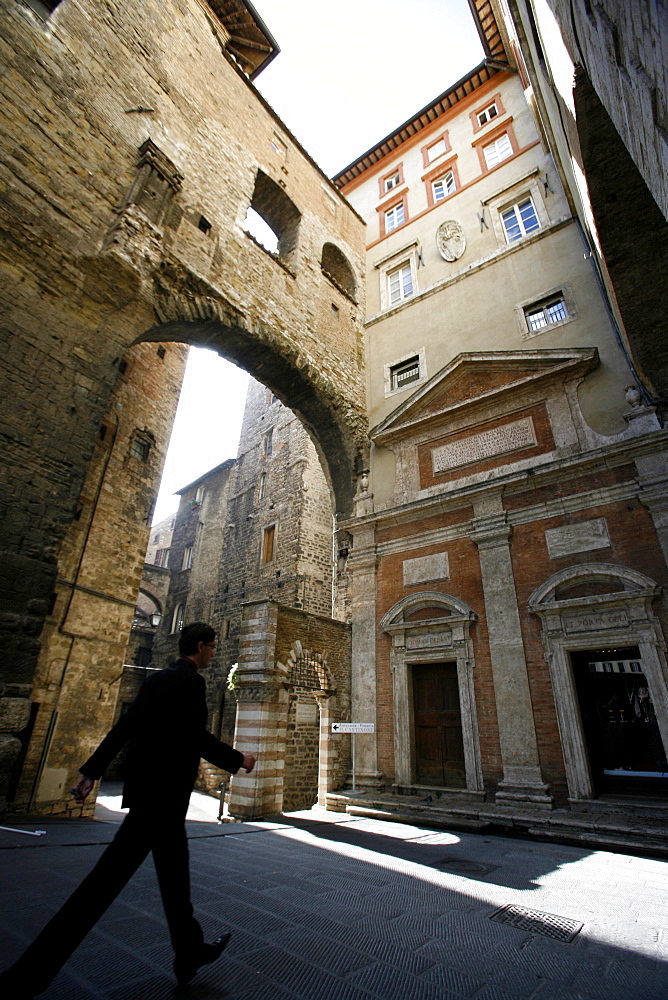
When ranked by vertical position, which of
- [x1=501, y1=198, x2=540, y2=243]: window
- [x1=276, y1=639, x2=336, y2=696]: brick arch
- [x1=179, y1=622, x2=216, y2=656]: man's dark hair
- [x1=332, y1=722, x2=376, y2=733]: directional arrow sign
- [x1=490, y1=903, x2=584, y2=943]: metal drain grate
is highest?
[x1=501, y1=198, x2=540, y2=243]: window

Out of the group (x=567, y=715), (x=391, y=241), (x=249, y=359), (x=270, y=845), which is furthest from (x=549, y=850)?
(x=391, y=241)

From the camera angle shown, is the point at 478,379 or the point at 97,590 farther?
the point at 478,379

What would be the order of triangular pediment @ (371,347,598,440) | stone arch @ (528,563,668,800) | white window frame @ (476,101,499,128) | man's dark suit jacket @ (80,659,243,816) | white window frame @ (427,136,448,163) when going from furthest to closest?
1. white window frame @ (427,136,448,163)
2. white window frame @ (476,101,499,128)
3. triangular pediment @ (371,347,598,440)
4. stone arch @ (528,563,668,800)
5. man's dark suit jacket @ (80,659,243,816)

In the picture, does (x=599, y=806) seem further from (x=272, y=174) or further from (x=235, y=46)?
(x=235, y=46)

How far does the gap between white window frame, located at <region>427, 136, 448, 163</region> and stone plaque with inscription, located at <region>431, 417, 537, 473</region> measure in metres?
11.1

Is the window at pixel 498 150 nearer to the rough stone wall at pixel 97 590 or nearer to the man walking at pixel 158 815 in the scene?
the rough stone wall at pixel 97 590

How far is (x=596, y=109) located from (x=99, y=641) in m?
11.9

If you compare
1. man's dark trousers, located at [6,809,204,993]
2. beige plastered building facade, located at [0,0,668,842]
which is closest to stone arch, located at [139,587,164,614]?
beige plastered building facade, located at [0,0,668,842]

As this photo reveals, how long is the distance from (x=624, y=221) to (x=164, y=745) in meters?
6.65

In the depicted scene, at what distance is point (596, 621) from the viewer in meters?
7.34

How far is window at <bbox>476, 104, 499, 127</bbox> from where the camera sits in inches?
563

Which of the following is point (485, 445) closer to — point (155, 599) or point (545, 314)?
point (545, 314)

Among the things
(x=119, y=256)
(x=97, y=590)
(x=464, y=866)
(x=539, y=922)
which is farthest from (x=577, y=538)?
(x=97, y=590)

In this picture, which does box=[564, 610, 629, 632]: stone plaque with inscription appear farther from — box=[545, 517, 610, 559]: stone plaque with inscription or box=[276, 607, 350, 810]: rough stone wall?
box=[276, 607, 350, 810]: rough stone wall
